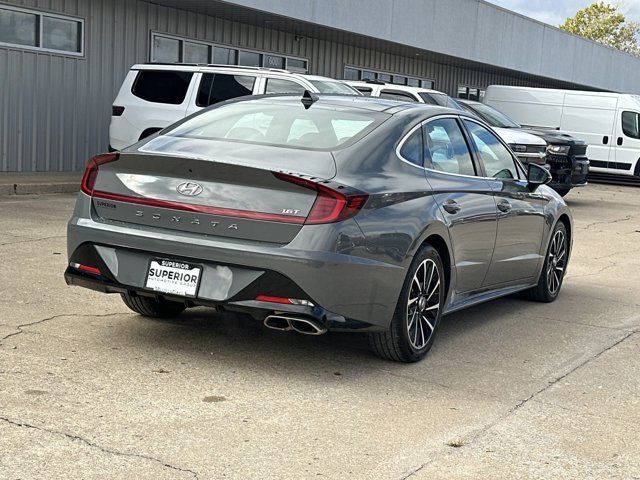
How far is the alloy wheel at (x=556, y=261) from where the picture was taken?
8.32 m

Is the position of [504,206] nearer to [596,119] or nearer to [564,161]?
[564,161]

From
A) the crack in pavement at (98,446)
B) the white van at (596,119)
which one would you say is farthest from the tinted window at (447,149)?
the white van at (596,119)

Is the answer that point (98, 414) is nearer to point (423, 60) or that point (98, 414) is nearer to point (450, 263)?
point (450, 263)

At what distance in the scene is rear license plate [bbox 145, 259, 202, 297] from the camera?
5.29 metres

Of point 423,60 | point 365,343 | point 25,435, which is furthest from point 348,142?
point 423,60

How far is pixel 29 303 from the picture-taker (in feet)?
22.2

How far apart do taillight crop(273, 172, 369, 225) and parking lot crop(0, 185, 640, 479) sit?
0.90 meters

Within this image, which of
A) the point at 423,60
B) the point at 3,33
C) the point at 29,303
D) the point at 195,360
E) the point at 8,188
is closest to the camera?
the point at 195,360

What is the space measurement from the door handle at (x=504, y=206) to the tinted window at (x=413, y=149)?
42.5 inches

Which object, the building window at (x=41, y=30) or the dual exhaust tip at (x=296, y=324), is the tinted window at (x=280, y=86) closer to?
the building window at (x=41, y=30)

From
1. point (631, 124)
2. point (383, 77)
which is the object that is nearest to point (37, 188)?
point (383, 77)

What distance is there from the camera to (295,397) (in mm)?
5043

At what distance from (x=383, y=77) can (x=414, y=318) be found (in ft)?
73.1

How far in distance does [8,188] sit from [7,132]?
272cm
